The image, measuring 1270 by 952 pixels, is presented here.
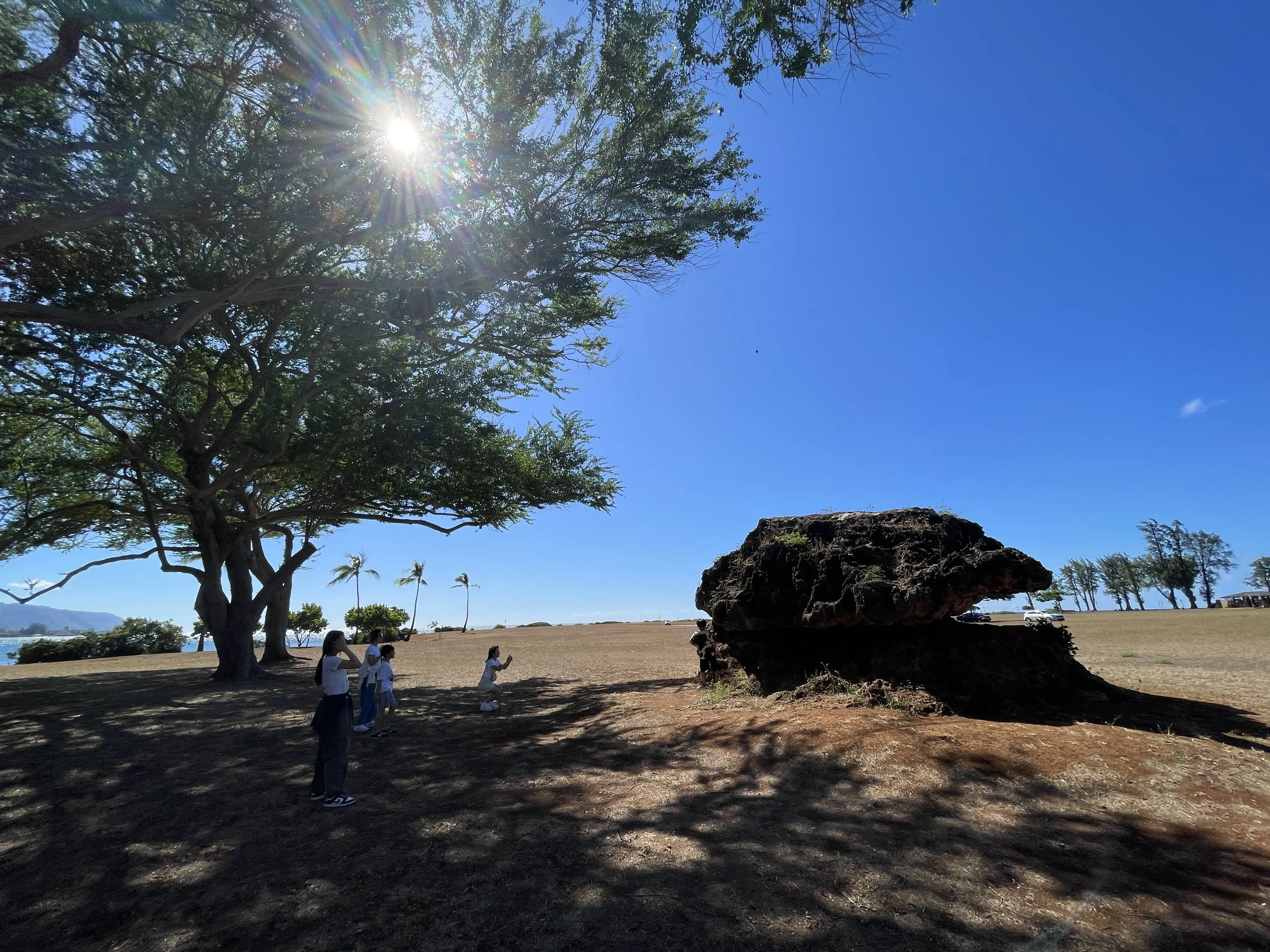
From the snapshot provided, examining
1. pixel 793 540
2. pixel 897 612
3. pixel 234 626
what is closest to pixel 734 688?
pixel 793 540

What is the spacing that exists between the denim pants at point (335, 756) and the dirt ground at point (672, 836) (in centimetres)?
29

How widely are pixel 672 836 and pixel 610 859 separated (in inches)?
26.7

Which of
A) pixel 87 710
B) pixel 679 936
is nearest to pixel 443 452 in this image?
pixel 87 710

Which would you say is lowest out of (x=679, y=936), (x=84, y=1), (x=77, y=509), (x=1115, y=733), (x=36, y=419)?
(x=679, y=936)

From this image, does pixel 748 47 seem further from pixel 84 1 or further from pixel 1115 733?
pixel 1115 733

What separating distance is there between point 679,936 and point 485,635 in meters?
47.9

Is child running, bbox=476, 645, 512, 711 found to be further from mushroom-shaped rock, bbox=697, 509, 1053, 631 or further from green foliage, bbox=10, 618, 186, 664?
green foliage, bbox=10, 618, 186, 664

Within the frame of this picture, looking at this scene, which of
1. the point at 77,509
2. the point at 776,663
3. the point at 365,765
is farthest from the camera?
the point at 77,509

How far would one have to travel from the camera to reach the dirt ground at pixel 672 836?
12.4ft

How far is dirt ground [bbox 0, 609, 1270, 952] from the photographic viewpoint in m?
3.79

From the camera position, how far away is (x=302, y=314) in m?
15.5

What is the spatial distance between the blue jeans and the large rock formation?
6.34 metres

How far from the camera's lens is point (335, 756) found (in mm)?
6469

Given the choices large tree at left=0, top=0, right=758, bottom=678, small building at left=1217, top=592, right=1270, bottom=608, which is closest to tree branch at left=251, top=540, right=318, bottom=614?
large tree at left=0, top=0, right=758, bottom=678
